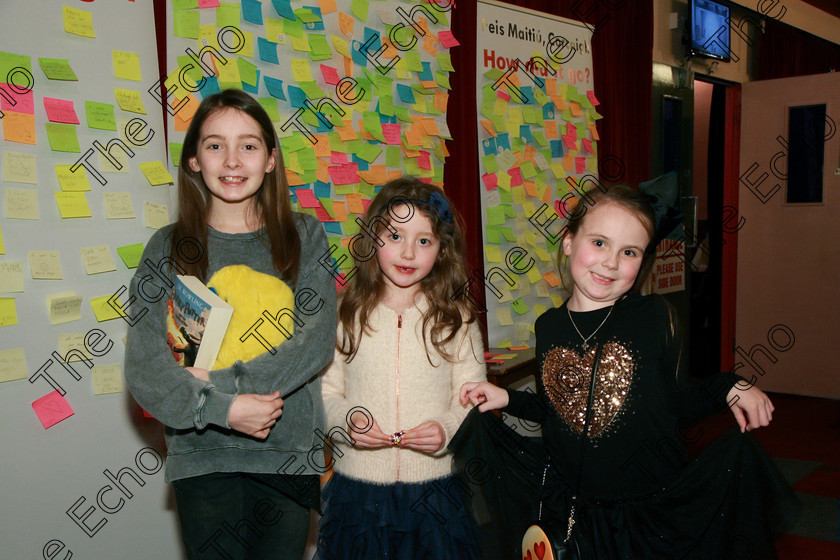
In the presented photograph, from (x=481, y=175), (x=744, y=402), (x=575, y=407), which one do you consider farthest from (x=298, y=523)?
(x=481, y=175)

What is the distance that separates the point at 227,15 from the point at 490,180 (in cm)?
142

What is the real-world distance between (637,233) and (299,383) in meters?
0.88

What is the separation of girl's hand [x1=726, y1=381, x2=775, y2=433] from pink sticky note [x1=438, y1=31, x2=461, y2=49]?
1.91 metres

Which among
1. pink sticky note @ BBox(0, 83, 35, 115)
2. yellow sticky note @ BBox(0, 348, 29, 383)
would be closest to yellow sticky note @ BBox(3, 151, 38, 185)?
pink sticky note @ BBox(0, 83, 35, 115)

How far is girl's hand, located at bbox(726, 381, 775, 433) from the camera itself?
1.47m

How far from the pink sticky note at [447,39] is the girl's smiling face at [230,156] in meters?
1.45

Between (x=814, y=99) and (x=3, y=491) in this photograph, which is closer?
(x=3, y=491)

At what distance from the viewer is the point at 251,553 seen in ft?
5.36

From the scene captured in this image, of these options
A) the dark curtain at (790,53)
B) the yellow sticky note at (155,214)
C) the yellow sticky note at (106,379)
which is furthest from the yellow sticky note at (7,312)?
the dark curtain at (790,53)

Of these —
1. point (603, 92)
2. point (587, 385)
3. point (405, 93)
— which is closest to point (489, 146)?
point (405, 93)

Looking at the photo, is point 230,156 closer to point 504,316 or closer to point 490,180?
point 490,180

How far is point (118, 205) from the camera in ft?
6.49

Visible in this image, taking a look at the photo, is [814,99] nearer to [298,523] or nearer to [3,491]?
[298,523]

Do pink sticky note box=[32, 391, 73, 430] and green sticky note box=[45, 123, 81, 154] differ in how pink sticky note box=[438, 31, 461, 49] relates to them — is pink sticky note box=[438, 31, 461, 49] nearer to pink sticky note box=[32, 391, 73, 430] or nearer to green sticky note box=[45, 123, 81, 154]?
green sticky note box=[45, 123, 81, 154]
